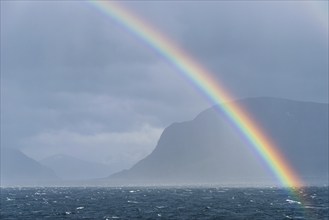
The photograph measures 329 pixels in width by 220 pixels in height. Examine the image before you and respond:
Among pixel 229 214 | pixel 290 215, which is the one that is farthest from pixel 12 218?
pixel 290 215

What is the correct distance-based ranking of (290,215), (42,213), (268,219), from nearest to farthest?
(268,219)
(290,215)
(42,213)

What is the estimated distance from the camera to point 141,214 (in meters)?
125

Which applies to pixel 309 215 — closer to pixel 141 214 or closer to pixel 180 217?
pixel 180 217

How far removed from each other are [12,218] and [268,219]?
190ft

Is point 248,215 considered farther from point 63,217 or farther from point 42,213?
point 42,213

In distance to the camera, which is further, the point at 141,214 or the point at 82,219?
the point at 141,214

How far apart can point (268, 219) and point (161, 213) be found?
92.6 feet

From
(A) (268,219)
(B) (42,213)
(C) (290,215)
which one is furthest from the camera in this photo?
(B) (42,213)

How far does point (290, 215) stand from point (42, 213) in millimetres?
61673

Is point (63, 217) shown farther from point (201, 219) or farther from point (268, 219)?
point (268, 219)

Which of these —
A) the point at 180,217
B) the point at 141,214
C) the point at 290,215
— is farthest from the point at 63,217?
the point at 290,215

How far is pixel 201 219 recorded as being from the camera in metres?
112

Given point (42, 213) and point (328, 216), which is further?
point (42, 213)

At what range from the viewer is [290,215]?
4702 inches
